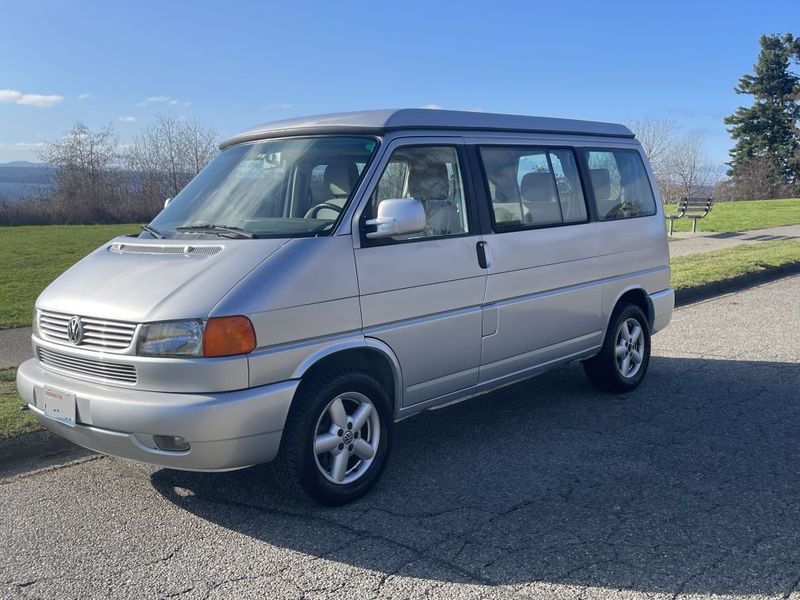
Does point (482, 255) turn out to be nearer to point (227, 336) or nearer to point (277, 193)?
point (277, 193)

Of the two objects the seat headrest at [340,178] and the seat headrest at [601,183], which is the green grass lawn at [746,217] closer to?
the seat headrest at [601,183]

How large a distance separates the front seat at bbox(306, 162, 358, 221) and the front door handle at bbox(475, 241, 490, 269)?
3.19 ft

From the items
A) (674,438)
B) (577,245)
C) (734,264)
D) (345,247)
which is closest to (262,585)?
(345,247)

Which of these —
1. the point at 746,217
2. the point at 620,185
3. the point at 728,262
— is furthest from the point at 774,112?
the point at 620,185

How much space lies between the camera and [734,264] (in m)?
13.8

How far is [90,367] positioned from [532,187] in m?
3.19

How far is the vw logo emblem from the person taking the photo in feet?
13.3

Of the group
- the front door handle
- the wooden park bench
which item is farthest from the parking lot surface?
the wooden park bench

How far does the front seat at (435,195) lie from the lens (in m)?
4.74

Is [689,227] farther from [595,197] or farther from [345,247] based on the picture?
[345,247]

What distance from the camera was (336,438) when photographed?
4219 millimetres

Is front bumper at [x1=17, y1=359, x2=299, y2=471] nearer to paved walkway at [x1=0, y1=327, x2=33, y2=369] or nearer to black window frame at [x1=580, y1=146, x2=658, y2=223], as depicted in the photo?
black window frame at [x1=580, y1=146, x2=658, y2=223]

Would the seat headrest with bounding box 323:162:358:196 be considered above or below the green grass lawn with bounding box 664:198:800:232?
above

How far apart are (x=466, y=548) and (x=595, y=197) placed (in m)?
3.39
